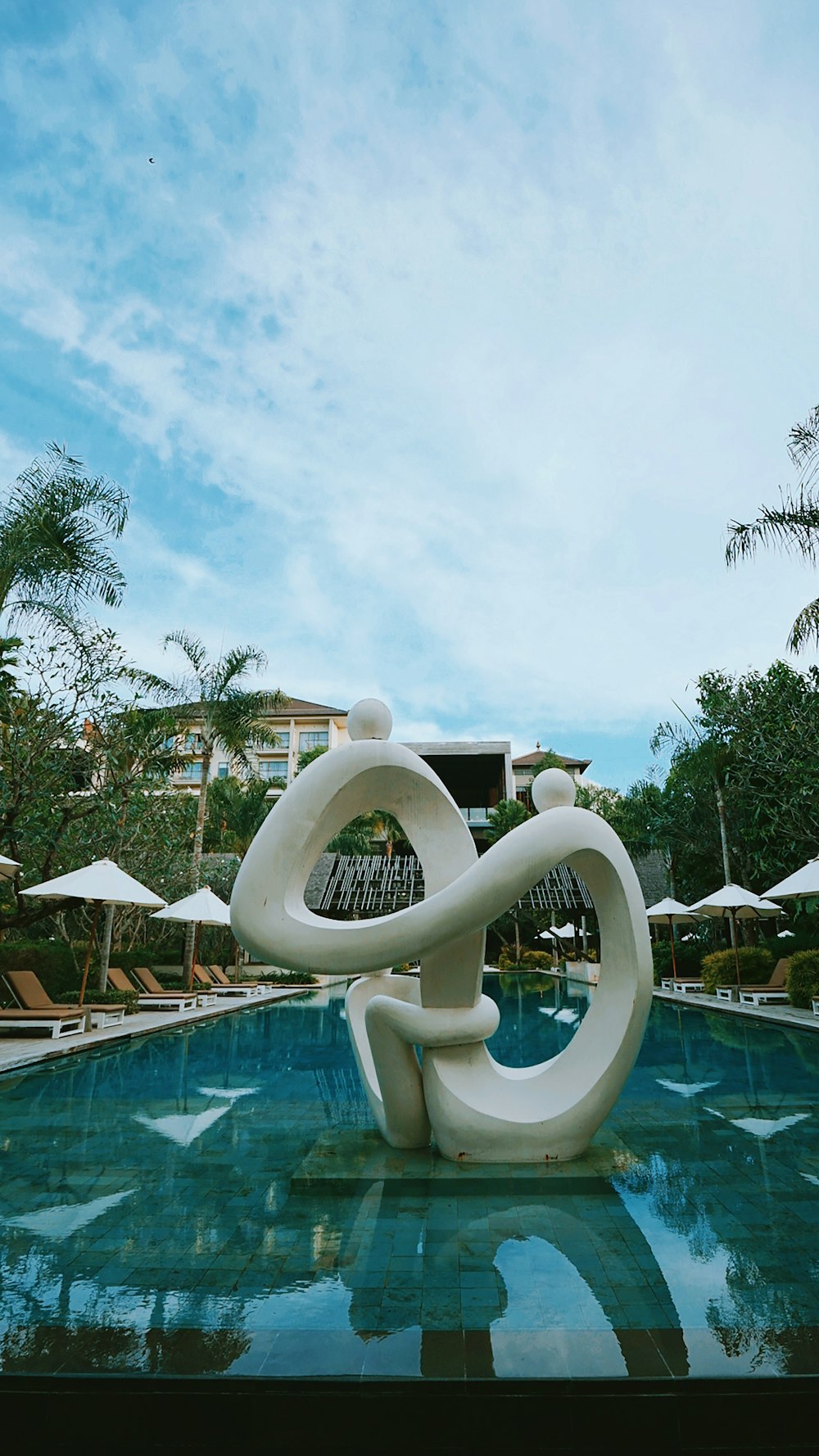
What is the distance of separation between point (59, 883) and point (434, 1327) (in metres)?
11.0

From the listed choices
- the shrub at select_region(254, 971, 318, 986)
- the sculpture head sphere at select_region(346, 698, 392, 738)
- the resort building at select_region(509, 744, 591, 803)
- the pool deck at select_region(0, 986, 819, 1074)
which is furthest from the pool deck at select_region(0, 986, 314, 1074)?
the resort building at select_region(509, 744, 591, 803)

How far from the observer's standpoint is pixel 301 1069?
10594 millimetres

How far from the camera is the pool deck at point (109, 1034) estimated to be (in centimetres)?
1061

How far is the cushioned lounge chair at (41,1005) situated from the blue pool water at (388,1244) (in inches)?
209

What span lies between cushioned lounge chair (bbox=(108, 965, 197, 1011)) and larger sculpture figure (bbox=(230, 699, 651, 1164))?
1275 cm

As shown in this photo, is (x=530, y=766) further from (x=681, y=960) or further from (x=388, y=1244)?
(x=388, y=1244)

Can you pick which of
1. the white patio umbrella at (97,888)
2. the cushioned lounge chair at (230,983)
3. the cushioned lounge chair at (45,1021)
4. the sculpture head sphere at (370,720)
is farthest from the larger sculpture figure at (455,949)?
the cushioned lounge chair at (230,983)

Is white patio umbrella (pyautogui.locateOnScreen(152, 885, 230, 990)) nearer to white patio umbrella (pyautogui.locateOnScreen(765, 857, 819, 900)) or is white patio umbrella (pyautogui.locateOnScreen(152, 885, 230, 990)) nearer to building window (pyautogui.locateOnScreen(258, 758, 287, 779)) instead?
white patio umbrella (pyautogui.locateOnScreen(765, 857, 819, 900))

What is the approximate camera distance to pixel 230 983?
2478cm

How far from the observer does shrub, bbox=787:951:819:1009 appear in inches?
634

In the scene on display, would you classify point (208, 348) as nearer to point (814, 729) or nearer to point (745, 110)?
point (745, 110)

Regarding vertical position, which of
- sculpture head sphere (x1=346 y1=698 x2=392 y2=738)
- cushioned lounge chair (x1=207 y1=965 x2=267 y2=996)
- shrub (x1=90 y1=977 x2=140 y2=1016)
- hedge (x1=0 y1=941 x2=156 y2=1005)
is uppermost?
sculpture head sphere (x1=346 y1=698 x2=392 y2=738)

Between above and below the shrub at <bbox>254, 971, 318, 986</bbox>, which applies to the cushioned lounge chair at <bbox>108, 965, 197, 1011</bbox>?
above

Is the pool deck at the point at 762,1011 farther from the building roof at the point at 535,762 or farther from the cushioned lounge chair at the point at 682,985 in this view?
the building roof at the point at 535,762
